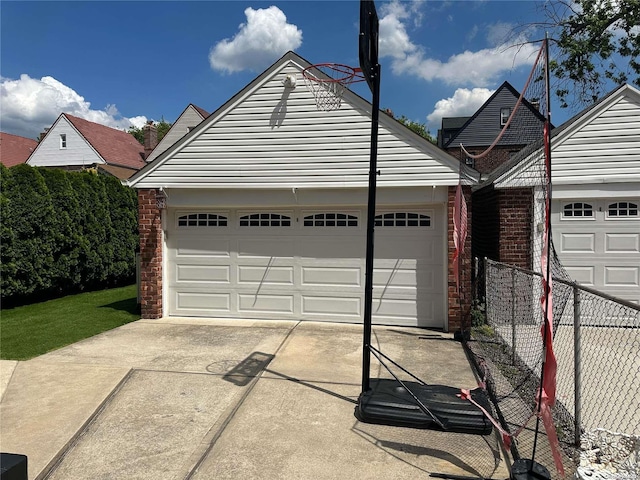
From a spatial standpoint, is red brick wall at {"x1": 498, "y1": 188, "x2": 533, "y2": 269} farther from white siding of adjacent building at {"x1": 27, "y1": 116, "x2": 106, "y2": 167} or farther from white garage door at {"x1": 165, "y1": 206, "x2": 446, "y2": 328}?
white siding of adjacent building at {"x1": 27, "y1": 116, "x2": 106, "y2": 167}

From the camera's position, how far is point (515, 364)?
5.49m

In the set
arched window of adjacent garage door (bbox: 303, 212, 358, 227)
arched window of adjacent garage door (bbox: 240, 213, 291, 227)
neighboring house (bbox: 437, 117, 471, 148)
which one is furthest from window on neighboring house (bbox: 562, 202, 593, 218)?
Answer: neighboring house (bbox: 437, 117, 471, 148)

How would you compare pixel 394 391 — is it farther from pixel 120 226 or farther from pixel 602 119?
pixel 120 226

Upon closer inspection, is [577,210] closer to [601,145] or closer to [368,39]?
[601,145]

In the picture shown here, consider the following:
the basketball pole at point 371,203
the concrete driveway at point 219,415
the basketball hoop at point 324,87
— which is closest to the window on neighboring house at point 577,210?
the concrete driveway at point 219,415

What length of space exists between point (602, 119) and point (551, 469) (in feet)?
22.5

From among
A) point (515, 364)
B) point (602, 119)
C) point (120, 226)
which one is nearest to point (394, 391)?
point (515, 364)

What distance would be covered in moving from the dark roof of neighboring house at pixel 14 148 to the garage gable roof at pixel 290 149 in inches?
1123

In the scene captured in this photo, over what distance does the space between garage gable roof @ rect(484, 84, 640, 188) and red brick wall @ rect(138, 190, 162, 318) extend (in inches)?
258

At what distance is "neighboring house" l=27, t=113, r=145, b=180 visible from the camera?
28922mm

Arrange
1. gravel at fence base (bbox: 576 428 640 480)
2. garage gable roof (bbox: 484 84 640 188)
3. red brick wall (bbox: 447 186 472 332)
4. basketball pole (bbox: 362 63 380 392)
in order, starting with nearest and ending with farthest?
gravel at fence base (bbox: 576 428 640 480) < basketball pole (bbox: 362 63 380 392) < red brick wall (bbox: 447 186 472 332) < garage gable roof (bbox: 484 84 640 188)

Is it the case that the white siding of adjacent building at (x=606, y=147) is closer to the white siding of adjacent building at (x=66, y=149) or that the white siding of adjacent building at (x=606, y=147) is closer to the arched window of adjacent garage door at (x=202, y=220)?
the arched window of adjacent garage door at (x=202, y=220)

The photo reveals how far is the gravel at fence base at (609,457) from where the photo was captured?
8.38 ft

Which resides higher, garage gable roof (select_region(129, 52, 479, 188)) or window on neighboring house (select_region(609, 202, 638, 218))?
garage gable roof (select_region(129, 52, 479, 188))
